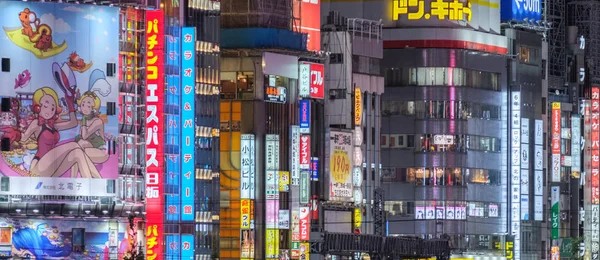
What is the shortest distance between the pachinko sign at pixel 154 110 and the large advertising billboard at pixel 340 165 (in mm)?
27596

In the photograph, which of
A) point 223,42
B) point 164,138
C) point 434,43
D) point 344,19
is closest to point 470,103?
point 434,43

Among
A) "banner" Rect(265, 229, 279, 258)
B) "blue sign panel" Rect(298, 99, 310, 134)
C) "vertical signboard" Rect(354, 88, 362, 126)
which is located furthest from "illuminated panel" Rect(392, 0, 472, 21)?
"banner" Rect(265, 229, 279, 258)

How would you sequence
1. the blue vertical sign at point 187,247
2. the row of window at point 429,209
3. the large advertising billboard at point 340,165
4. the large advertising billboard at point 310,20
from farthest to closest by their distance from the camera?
1. the row of window at point 429,209
2. the large advertising billboard at point 340,165
3. the large advertising billboard at point 310,20
4. the blue vertical sign at point 187,247

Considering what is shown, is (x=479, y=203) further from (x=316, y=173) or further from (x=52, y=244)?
(x=52, y=244)

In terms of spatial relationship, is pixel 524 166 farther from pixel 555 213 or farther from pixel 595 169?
pixel 595 169

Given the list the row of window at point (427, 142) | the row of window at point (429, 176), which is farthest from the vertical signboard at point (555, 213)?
the row of window at point (427, 142)

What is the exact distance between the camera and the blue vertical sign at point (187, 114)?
441 ft

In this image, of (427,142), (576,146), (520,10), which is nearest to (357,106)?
(427,142)

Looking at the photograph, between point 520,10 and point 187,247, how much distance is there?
186ft

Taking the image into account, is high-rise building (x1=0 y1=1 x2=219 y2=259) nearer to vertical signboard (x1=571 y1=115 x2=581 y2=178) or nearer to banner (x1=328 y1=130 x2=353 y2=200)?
banner (x1=328 y1=130 x2=353 y2=200)

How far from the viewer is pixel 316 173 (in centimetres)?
15750

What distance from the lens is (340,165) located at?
6289 inches

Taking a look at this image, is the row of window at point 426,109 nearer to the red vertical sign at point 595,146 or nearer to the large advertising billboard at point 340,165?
the large advertising billboard at point 340,165

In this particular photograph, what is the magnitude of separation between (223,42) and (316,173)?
1397cm
